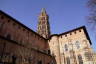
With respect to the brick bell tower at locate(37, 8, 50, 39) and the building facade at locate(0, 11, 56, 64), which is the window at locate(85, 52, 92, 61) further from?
the brick bell tower at locate(37, 8, 50, 39)

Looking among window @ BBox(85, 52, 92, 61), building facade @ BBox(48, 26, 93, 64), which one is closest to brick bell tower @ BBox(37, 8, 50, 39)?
building facade @ BBox(48, 26, 93, 64)

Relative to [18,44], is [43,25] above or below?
above

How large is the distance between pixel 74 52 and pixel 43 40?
29.3 feet

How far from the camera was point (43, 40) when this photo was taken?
31.4 meters

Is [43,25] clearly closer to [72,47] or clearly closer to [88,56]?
[72,47]

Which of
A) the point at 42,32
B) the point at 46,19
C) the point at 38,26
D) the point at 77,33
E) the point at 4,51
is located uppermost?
the point at 46,19

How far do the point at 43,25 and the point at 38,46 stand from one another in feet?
116

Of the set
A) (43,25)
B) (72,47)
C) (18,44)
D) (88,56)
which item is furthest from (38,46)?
(43,25)

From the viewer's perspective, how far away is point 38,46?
94.4 ft

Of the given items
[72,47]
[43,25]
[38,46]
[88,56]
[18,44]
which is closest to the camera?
[18,44]

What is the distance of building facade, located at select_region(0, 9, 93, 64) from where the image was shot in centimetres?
1800

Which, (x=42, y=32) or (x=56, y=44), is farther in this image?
(x=42, y=32)

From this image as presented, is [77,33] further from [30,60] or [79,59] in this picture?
[30,60]

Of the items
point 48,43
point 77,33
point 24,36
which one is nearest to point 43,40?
point 48,43
